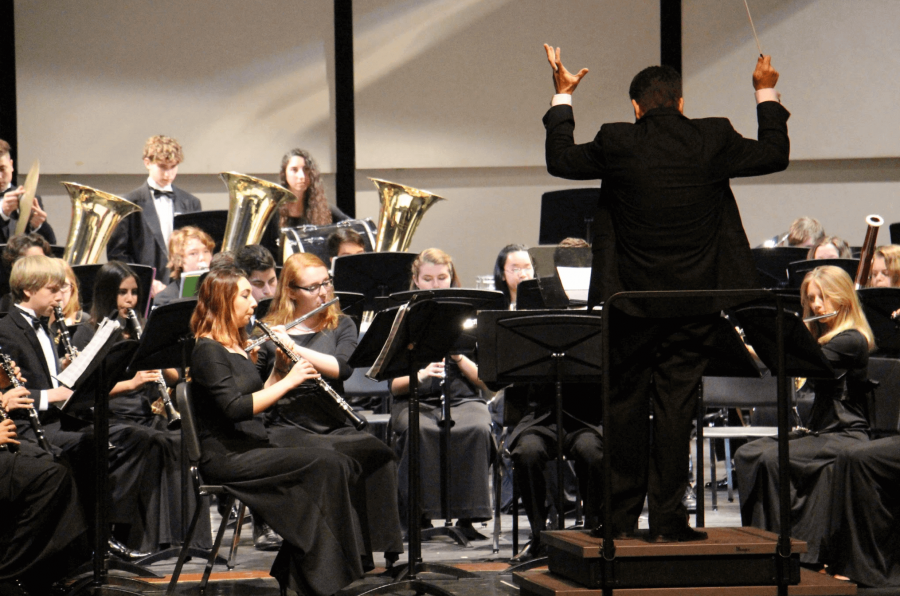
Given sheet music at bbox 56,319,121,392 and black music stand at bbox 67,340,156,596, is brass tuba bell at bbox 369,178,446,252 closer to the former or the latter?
black music stand at bbox 67,340,156,596

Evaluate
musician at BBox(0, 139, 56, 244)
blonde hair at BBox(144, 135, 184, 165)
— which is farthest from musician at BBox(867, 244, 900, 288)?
musician at BBox(0, 139, 56, 244)

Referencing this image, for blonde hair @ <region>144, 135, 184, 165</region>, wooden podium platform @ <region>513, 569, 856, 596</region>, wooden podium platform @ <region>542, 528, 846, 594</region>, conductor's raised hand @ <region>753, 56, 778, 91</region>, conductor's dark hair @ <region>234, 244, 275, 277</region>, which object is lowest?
wooden podium platform @ <region>513, 569, 856, 596</region>

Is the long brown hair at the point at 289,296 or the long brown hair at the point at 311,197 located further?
the long brown hair at the point at 311,197

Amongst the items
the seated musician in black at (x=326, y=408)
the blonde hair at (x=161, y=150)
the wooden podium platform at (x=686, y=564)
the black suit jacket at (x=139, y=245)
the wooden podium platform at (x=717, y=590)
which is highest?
the blonde hair at (x=161, y=150)

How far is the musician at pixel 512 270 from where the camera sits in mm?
5348

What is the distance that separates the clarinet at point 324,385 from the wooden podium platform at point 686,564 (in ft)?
3.90

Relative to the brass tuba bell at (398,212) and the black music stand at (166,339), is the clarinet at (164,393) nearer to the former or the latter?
the black music stand at (166,339)

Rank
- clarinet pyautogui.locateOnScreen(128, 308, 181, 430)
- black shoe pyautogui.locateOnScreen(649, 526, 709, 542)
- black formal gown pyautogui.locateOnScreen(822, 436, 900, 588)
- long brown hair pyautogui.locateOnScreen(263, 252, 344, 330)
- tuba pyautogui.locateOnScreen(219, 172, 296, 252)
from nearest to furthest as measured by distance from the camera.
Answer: black shoe pyautogui.locateOnScreen(649, 526, 709, 542) < black formal gown pyautogui.locateOnScreen(822, 436, 900, 588) < long brown hair pyautogui.locateOnScreen(263, 252, 344, 330) < clarinet pyautogui.locateOnScreen(128, 308, 181, 430) < tuba pyautogui.locateOnScreen(219, 172, 296, 252)

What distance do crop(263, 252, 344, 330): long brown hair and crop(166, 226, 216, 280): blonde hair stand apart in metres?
1.27

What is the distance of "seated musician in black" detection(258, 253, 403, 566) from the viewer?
3.89 meters

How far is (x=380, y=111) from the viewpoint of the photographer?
813 centimetres

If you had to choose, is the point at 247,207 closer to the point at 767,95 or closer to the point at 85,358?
the point at 85,358

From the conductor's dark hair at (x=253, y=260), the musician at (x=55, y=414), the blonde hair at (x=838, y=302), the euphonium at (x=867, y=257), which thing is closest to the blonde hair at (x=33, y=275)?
the musician at (x=55, y=414)

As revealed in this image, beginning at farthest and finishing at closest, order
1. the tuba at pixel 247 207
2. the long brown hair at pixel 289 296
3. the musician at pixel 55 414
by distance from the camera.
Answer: the tuba at pixel 247 207 < the long brown hair at pixel 289 296 < the musician at pixel 55 414
